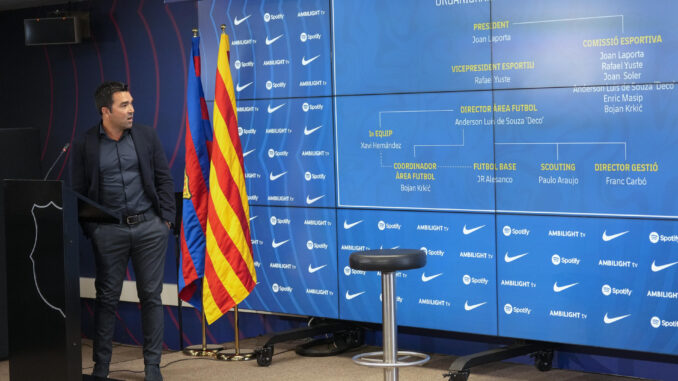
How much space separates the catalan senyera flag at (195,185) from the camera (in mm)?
5789

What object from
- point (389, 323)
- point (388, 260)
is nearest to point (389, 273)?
point (388, 260)

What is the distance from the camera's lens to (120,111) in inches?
198

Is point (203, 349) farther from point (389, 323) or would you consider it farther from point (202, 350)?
point (389, 323)

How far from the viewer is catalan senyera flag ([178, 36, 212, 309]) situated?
579cm

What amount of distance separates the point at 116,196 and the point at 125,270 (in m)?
0.42

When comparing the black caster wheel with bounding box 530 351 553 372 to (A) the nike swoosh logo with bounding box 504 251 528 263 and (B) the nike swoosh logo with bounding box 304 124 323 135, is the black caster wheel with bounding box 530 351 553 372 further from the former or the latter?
(B) the nike swoosh logo with bounding box 304 124 323 135

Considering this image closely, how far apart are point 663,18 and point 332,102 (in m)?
1.99

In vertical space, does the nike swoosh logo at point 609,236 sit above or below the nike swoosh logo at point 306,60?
below

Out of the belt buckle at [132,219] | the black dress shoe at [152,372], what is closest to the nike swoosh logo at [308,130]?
the belt buckle at [132,219]

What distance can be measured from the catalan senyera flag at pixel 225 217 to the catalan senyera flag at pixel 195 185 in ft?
0.42

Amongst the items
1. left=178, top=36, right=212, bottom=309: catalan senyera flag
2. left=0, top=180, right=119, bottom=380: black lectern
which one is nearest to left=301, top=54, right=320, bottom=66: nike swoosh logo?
left=178, top=36, right=212, bottom=309: catalan senyera flag

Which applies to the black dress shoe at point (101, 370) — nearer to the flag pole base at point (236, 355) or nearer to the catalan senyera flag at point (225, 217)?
the catalan senyera flag at point (225, 217)

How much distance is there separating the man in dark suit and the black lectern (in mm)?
392

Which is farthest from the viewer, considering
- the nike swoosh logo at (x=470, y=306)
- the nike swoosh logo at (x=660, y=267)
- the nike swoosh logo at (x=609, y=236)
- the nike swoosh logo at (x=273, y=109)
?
the nike swoosh logo at (x=273, y=109)
